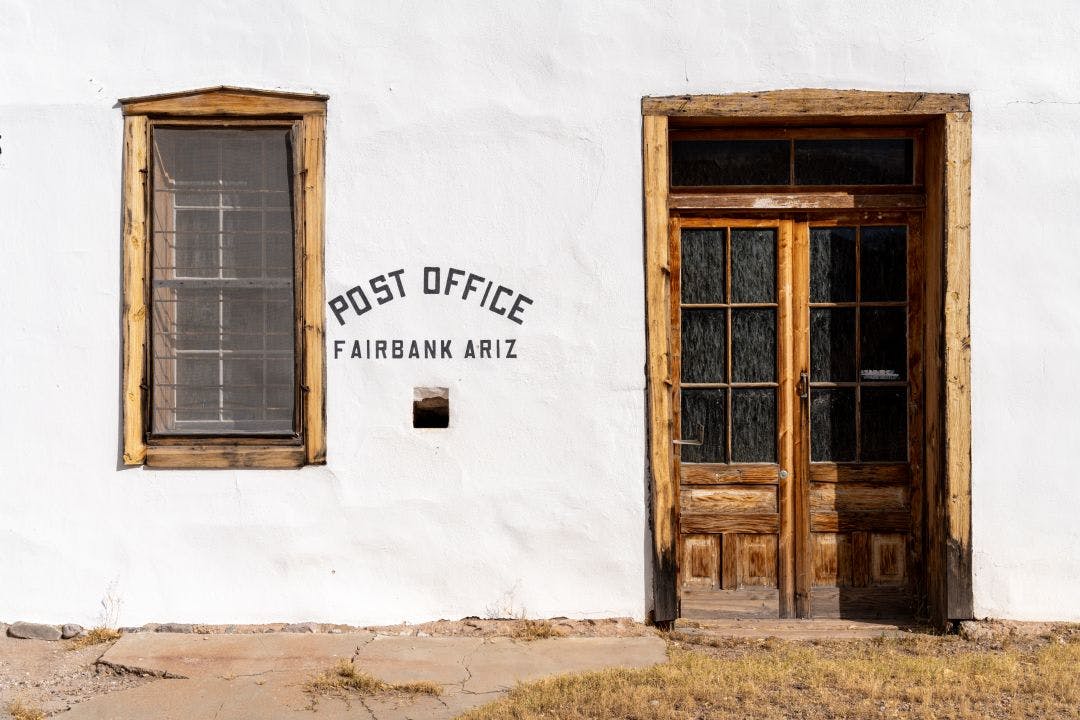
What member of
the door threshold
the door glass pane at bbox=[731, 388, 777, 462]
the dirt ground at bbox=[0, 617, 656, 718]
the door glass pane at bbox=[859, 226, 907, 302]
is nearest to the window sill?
the dirt ground at bbox=[0, 617, 656, 718]

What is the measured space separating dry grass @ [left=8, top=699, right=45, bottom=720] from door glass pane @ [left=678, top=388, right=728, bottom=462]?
3.23 meters

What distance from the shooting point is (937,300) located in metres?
5.34

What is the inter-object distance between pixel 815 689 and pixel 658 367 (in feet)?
5.68

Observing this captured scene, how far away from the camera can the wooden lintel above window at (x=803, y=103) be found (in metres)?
5.27

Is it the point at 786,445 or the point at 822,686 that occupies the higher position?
the point at 786,445

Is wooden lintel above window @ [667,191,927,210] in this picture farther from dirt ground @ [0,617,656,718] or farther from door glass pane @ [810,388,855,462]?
dirt ground @ [0,617,656,718]

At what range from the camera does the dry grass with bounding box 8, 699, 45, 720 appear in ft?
13.6

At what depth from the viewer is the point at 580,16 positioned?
530cm

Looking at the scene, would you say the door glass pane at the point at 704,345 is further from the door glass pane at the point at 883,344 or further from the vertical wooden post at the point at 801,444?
the door glass pane at the point at 883,344

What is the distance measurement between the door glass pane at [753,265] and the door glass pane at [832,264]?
22 centimetres

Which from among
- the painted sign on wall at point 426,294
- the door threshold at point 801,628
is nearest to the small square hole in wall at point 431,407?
the painted sign on wall at point 426,294

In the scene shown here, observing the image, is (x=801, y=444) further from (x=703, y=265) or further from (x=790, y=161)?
(x=790, y=161)

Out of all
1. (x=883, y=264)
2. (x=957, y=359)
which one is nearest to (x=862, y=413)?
(x=957, y=359)

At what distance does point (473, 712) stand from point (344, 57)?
326 centimetres
